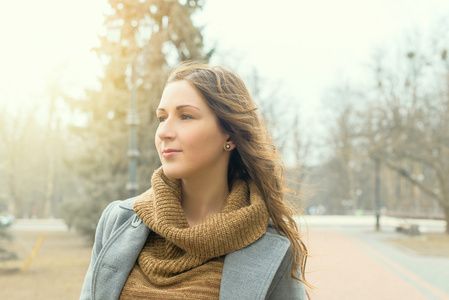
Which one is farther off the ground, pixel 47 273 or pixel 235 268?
pixel 235 268

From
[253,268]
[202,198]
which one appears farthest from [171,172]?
[253,268]

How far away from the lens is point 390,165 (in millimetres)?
23484

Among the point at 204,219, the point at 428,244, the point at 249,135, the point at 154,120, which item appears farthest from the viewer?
the point at 428,244

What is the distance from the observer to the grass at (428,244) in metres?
15.4

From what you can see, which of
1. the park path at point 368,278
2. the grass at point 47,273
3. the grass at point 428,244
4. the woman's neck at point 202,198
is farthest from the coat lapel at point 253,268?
the grass at point 428,244

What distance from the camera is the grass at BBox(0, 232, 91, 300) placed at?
376 inches

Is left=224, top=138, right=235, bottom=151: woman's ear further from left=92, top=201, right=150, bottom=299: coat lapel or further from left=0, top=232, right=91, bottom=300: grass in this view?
left=0, top=232, right=91, bottom=300: grass

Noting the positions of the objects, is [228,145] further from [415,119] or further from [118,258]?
[415,119]

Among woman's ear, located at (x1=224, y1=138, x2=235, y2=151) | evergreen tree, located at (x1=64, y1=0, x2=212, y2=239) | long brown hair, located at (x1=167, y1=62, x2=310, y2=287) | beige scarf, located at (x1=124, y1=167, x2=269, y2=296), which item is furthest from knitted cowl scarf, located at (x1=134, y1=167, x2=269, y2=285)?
evergreen tree, located at (x1=64, y1=0, x2=212, y2=239)

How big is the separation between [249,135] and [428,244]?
1758 cm

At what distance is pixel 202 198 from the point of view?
2285mm

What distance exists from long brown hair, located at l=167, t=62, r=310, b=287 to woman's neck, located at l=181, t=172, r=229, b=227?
16 cm

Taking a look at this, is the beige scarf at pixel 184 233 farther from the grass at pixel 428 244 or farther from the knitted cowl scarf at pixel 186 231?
the grass at pixel 428 244

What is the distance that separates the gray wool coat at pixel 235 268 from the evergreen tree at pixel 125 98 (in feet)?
33.8
